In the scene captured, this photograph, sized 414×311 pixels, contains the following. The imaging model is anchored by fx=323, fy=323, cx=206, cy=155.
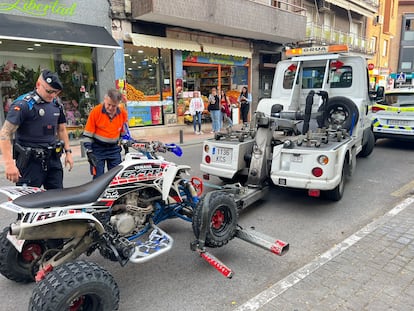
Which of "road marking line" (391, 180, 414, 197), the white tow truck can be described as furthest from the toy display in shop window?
"road marking line" (391, 180, 414, 197)

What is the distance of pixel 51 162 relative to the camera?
11.5ft

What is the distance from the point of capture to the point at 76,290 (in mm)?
2182

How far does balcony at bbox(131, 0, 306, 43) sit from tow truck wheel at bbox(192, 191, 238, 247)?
9.38 meters

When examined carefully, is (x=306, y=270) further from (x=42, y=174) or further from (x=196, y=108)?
(x=196, y=108)

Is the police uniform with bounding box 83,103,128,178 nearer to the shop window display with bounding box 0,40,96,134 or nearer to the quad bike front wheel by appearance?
the quad bike front wheel

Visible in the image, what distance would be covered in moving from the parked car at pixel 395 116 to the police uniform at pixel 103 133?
281 inches

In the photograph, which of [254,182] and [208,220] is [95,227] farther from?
[254,182]

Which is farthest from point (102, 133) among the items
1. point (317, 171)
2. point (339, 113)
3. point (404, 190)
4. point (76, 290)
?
point (404, 190)

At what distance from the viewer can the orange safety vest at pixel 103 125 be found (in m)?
4.15

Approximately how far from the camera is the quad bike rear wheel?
2.86 m

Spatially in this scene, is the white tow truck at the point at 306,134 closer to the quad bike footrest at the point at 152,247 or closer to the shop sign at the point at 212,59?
the quad bike footrest at the point at 152,247

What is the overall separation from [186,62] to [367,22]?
21221mm

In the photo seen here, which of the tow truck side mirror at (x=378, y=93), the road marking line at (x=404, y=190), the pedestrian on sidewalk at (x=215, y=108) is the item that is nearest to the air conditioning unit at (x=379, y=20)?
the pedestrian on sidewalk at (x=215, y=108)

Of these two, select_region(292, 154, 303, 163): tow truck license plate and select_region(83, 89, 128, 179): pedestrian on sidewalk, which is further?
select_region(292, 154, 303, 163): tow truck license plate
